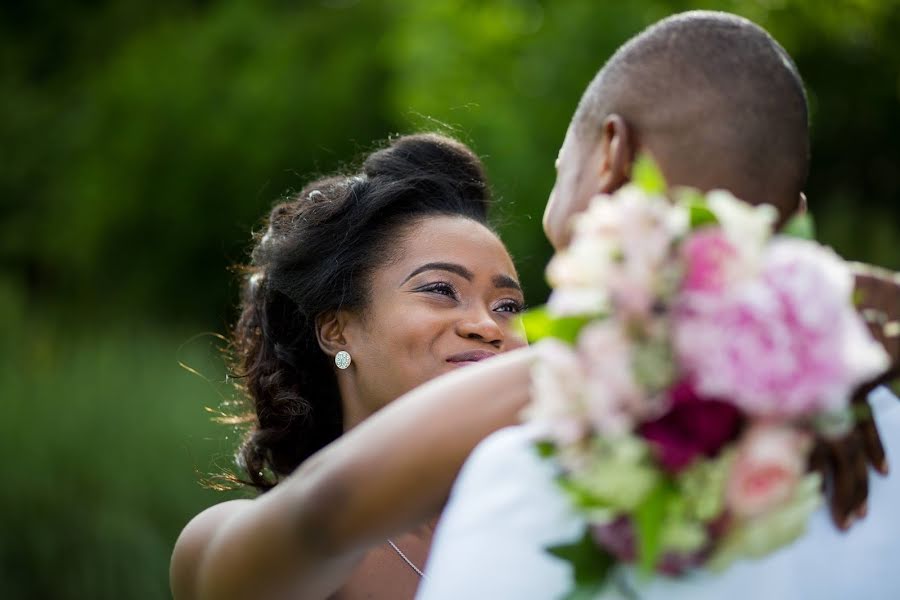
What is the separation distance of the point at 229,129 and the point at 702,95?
20.5 meters

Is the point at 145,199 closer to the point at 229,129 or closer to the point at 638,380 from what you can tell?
the point at 229,129

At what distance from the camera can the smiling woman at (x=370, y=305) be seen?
423 centimetres

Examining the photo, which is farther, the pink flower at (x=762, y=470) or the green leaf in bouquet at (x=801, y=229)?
the green leaf in bouquet at (x=801, y=229)

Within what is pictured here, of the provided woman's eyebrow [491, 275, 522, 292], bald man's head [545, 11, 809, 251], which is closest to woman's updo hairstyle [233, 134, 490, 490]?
woman's eyebrow [491, 275, 522, 292]

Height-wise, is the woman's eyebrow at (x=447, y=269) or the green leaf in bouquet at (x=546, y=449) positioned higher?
the green leaf in bouquet at (x=546, y=449)

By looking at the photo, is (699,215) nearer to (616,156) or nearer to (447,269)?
(616,156)

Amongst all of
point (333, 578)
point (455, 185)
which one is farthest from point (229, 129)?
point (333, 578)

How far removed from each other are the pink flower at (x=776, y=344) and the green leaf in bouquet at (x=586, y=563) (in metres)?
0.38

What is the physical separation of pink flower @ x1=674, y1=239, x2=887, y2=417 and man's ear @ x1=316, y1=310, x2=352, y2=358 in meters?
2.60

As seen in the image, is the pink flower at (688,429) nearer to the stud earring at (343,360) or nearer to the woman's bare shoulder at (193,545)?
the woman's bare shoulder at (193,545)

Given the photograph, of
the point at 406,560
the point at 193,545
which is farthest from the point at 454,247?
the point at 193,545

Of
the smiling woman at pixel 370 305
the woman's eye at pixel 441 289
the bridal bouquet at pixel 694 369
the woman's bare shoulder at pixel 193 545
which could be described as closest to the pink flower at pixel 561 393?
the bridal bouquet at pixel 694 369

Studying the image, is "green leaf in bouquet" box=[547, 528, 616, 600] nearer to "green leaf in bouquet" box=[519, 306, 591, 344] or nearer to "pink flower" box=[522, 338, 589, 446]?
"pink flower" box=[522, 338, 589, 446]

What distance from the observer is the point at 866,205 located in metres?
18.6
